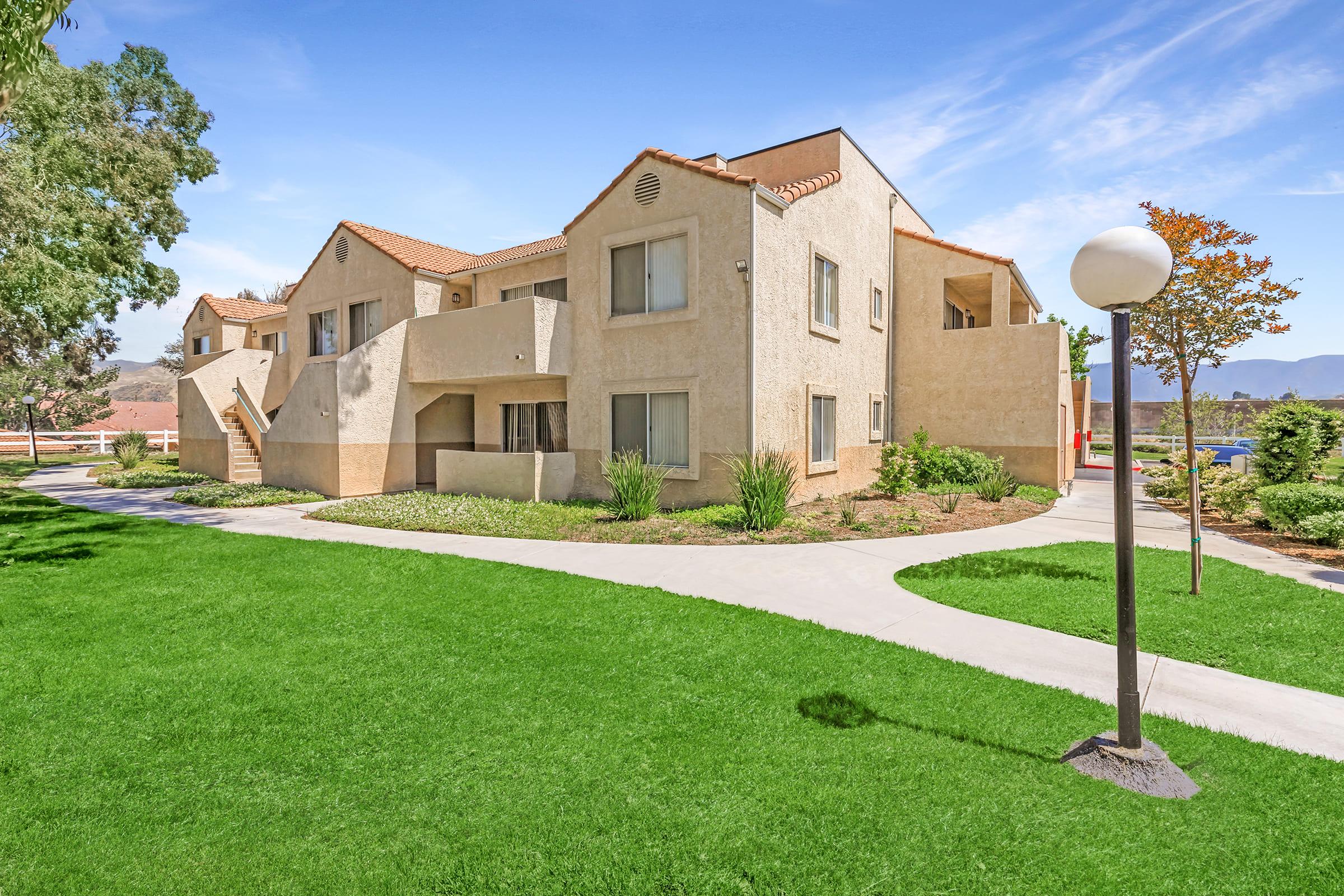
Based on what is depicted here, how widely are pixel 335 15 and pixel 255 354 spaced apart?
15812 millimetres

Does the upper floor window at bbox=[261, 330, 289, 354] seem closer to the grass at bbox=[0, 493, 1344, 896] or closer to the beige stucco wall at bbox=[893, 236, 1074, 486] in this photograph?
the grass at bbox=[0, 493, 1344, 896]

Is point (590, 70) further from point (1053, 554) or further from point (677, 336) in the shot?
point (1053, 554)

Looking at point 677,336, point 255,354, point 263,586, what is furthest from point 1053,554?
point 255,354

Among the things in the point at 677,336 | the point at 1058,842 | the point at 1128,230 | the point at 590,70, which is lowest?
the point at 1058,842

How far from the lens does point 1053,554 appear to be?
9.59 metres

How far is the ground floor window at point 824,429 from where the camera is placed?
15.1 metres

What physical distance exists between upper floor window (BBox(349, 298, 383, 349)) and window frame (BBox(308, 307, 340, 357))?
21.8 inches

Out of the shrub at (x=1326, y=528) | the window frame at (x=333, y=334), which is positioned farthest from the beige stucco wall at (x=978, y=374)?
the window frame at (x=333, y=334)

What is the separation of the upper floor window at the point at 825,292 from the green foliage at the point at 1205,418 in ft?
115

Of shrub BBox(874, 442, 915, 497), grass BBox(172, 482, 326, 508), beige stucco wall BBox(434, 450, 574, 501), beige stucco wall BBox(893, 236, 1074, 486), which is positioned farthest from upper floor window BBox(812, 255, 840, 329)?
grass BBox(172, 482, 326, 508)

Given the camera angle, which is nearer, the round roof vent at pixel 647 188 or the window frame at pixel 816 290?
the round roof vent at pixel 647 188

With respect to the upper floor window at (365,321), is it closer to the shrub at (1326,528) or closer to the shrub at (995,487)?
the shrub at (995,487)

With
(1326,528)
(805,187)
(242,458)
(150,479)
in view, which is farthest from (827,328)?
(150,479)

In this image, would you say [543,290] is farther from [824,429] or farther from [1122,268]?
[1122,268]
